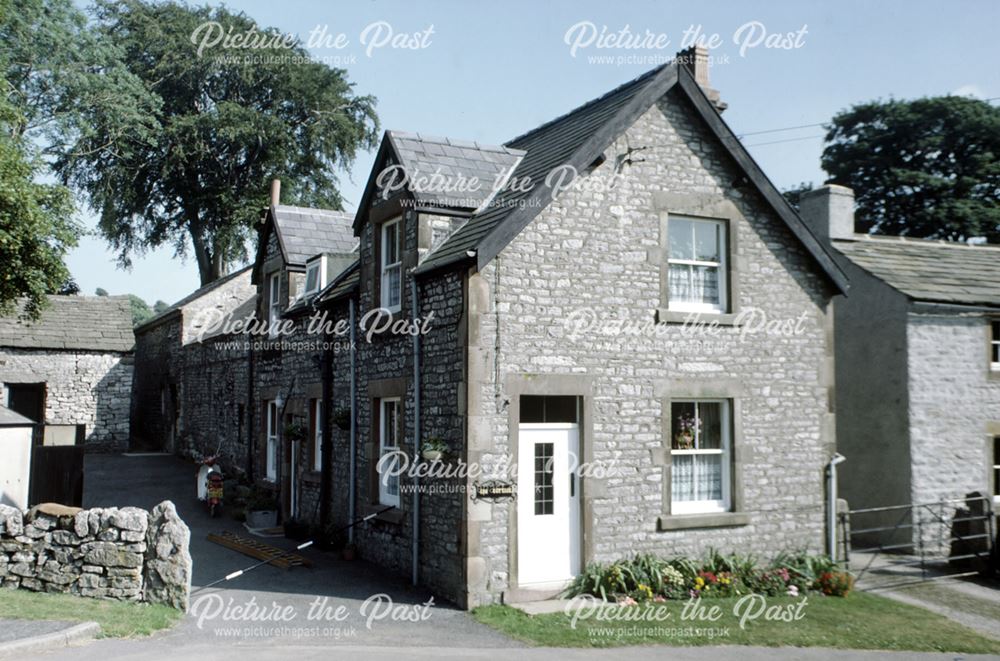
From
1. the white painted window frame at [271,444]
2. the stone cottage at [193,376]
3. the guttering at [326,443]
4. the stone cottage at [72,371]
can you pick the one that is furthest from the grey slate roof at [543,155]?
the stone cottage at [72,371]

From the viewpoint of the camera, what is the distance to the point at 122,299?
32.2 m

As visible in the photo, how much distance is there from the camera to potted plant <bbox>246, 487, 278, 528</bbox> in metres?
18.7

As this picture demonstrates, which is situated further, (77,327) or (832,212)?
(77,327)

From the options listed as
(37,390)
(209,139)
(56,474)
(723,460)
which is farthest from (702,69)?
(209,139)

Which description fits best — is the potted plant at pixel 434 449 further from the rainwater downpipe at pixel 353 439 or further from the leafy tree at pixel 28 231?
the leafy tree at pixel 28 231

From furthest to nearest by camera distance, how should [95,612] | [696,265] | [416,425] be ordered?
[696,265] < [416,425] < [95,612]

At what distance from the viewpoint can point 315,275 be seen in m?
19.3

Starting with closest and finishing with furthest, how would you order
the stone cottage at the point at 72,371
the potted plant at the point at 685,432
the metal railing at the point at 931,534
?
the potted plant at the point at 685,432, the metal railing at the point at 931,534, the stone cottage at the point at 72,371

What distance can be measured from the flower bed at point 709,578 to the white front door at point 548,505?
1.32ft

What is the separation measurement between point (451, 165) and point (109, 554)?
7.72m

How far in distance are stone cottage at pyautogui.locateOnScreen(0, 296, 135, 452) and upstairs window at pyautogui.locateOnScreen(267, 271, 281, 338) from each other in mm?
10192

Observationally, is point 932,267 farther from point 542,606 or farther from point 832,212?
point 542,606

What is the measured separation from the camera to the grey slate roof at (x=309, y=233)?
68.0 feet

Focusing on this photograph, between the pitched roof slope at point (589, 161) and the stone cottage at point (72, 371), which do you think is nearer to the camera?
the pitched roof slope at point (589, 161)
